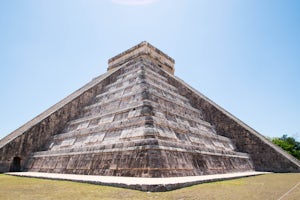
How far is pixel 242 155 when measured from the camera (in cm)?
1113

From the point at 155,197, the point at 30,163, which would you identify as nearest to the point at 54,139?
the point at 30,163

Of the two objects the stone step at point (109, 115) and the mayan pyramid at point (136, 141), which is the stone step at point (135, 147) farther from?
the stone step at point (109, 115)

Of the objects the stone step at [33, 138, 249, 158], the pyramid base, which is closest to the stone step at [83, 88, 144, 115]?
the stone step at [33, 138, 249, 158]

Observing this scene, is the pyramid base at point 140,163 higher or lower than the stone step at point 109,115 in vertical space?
lower

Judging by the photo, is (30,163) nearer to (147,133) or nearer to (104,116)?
(104,116)

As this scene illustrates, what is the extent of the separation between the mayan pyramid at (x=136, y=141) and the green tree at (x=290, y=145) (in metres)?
18.2

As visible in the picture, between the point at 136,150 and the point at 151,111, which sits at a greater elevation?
the point at 151,111

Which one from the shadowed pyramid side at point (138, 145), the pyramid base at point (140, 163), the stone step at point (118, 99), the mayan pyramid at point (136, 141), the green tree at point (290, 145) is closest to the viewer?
the pyramid base at point (140, 163)

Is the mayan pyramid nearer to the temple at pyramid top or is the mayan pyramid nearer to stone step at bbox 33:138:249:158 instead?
stone step at bbox 33:138:249:158

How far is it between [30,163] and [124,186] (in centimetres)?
734

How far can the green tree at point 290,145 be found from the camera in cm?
2643

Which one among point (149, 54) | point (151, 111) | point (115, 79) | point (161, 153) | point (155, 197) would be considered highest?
point (149, 54)

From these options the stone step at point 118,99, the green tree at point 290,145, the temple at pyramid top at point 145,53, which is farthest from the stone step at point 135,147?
the green tree at point 290,145

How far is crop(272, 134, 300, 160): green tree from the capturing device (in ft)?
86.7
